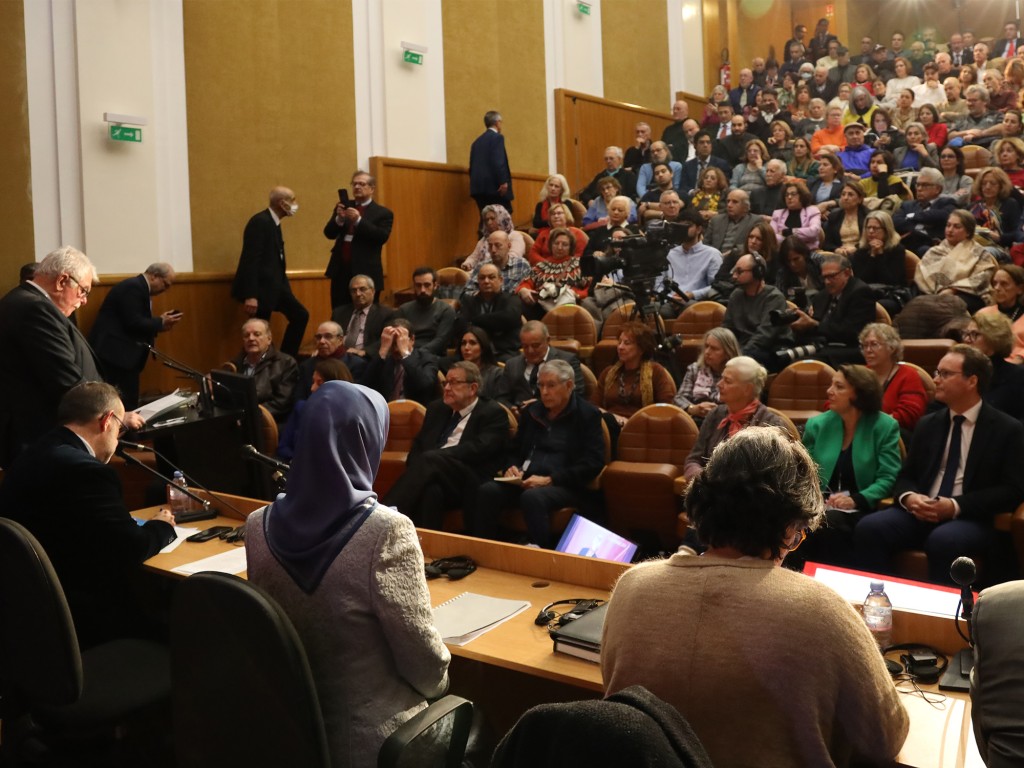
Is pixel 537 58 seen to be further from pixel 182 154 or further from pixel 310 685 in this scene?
pixel 310 685

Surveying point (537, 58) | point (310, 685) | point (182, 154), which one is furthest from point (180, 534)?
point (537, 58)

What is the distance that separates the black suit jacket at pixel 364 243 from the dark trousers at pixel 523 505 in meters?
3.64

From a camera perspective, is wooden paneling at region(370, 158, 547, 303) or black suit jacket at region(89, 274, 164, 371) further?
wooden paneling at region(370, 158, 547, 303)

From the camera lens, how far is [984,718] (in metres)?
1.45

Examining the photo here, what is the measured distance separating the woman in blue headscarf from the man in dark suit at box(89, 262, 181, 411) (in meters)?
4.77

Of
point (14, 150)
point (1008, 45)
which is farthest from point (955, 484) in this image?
point (1008, 45)

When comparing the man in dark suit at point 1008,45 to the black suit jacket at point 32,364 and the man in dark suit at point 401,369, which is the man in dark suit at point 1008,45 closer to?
the man in dark suit at point 401,369

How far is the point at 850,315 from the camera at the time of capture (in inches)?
221

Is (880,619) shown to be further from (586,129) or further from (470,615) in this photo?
(586,129)

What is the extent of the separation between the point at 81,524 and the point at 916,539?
282cm

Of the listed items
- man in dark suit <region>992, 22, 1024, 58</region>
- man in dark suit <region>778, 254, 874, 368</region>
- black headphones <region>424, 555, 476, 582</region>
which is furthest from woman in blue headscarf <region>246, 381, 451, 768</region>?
man in dark suit <region>992, 22, 1024, 58</region>

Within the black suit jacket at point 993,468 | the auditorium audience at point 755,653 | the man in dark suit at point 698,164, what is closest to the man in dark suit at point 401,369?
the black suit jacket at point 993,468

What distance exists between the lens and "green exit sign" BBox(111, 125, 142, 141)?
704cm

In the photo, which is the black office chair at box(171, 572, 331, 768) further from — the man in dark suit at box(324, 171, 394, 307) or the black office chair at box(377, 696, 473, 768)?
the man in dark suit at box(324, 171, 394, 307)
